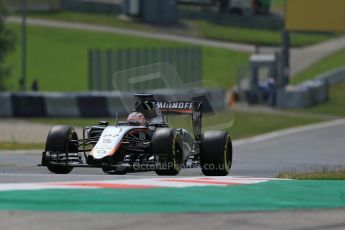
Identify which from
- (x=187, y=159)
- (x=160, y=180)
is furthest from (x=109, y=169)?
(x=160, y=180)

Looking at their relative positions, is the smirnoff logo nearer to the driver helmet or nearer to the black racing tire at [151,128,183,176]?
the driver helmet

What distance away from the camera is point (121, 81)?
1986 cm

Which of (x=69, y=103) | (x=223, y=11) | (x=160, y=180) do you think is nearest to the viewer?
(x=160, y=180)

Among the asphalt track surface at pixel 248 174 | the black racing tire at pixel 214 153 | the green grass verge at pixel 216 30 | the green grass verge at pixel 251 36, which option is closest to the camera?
the asphalt track surface at pixel 248 174

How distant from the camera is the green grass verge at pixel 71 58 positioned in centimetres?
5066

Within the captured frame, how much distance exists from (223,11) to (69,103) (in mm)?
36857

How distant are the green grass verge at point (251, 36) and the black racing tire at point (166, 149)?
48.9 meters

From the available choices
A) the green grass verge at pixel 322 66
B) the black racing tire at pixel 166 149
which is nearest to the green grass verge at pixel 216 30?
the green grass verge at pixel 322 66

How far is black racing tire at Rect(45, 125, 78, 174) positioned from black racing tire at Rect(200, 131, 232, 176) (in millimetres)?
1954

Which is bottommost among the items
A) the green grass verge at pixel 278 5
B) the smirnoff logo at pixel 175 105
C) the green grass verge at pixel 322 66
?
the green grass verge at pixel 278 5

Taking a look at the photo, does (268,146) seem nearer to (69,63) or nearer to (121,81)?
(121,81)

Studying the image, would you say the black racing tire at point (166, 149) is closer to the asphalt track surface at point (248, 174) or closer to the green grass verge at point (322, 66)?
the asphalt track surface at point (248, 174)

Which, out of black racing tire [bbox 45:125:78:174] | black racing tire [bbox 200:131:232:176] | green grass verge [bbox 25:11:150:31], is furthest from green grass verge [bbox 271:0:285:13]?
black racing tire [bbox 45:125:78:174]

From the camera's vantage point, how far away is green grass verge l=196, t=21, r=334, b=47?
221 ft
